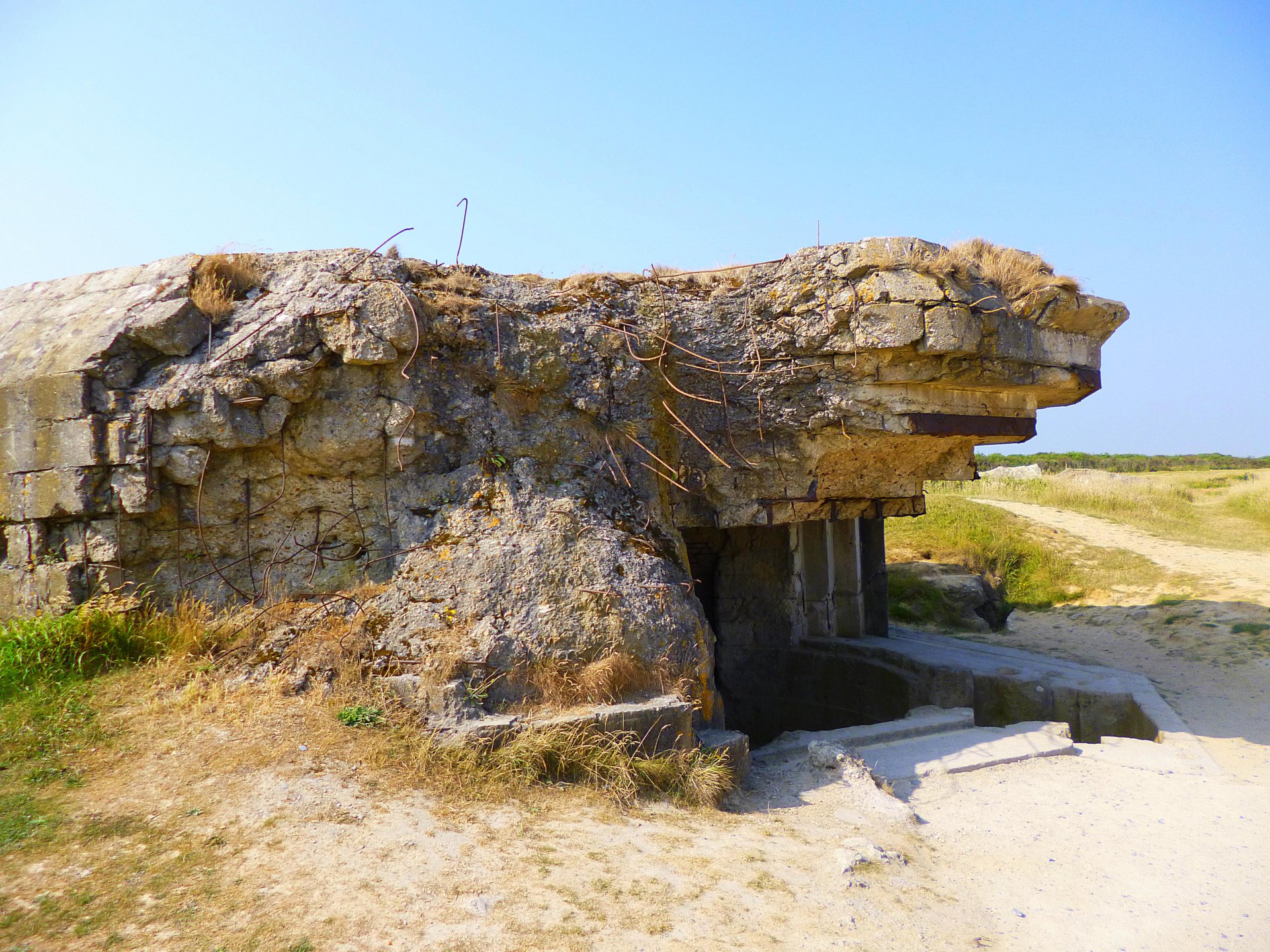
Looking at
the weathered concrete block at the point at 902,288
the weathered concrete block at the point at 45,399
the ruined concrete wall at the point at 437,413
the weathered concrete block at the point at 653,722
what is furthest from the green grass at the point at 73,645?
the weathered concrete block at the point at 902,288

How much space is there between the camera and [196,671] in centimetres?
445

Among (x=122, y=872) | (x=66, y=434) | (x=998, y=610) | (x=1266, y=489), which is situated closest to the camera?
(x=122, y=872)

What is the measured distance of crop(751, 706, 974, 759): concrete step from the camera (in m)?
5.34

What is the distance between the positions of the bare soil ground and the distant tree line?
1413 inches

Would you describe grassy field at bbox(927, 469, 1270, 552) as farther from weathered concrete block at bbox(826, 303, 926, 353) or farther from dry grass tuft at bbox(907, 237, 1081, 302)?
weathered concrete block at bbox(826, 303, 926, 353)

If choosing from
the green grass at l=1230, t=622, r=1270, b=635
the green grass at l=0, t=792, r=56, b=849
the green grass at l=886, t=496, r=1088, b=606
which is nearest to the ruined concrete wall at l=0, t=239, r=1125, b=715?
the green grass at l=0, t=792, r=56, b=849

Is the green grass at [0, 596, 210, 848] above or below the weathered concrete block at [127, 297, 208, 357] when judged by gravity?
below

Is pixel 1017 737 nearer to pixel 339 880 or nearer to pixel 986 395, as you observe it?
pixel 986 395

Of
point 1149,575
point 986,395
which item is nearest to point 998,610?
point 1149,575

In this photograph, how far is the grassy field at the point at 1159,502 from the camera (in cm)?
1611

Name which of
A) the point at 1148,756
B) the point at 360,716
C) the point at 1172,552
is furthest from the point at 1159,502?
the point at 360,716

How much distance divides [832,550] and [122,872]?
7513 mm

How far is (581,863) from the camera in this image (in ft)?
11.1

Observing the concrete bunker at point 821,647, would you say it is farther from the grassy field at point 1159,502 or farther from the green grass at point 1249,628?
the grassy field at point 1159,502
